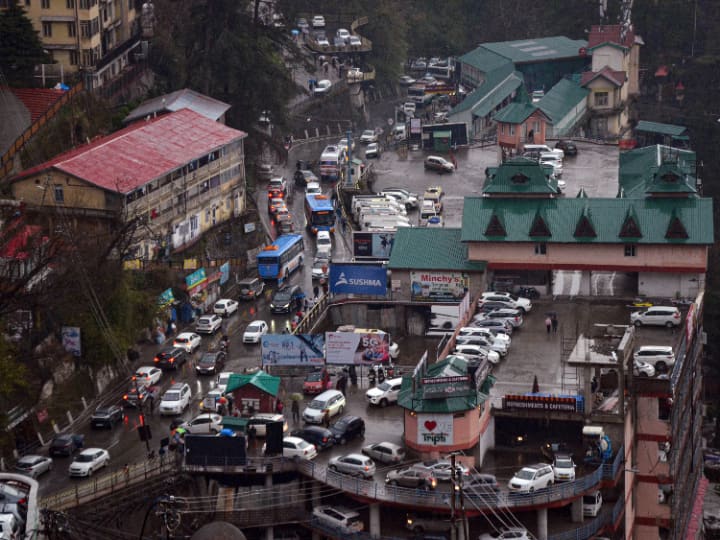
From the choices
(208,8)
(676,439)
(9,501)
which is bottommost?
(676,439)

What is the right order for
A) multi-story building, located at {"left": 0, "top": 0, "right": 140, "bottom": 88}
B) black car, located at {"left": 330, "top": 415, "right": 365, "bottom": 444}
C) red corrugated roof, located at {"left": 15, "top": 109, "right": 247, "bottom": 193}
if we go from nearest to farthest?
black car, located at {"left": 330, "top": 415, "right": 365, "bottom": 444}, red corrugated roof, located at {"left": 15, "top": 109, "right": 247, "bottom": 193}, multi-story building, located at {"left": 0, "top": 0, "right": 140, "bottom": 88}

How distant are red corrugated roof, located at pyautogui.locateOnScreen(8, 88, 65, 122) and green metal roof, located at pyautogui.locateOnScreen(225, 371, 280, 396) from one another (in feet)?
116

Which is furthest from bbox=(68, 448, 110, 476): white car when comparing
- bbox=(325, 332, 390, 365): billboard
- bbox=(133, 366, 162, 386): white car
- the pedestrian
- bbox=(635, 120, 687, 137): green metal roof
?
bbox=(635, 120, 687, 137): green metal roof

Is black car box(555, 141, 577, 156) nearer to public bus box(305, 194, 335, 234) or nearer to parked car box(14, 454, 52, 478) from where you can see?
public bus box(305, 194, 335, 234)

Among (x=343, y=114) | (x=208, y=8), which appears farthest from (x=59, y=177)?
(x=343, y=114)

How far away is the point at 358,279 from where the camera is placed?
329 ft

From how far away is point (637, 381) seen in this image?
8388 centimetres

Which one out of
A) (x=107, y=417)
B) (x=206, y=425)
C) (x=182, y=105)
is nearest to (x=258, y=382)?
(x=206, y=425)

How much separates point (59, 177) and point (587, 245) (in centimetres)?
Result: 3046

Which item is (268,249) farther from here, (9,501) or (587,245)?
(9,501)

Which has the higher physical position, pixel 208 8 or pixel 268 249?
pixel 208 8

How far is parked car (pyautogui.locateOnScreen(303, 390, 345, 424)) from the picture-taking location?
8231cm

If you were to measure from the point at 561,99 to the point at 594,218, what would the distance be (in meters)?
49.0

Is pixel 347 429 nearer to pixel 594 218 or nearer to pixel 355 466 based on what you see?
pixel 355 466
